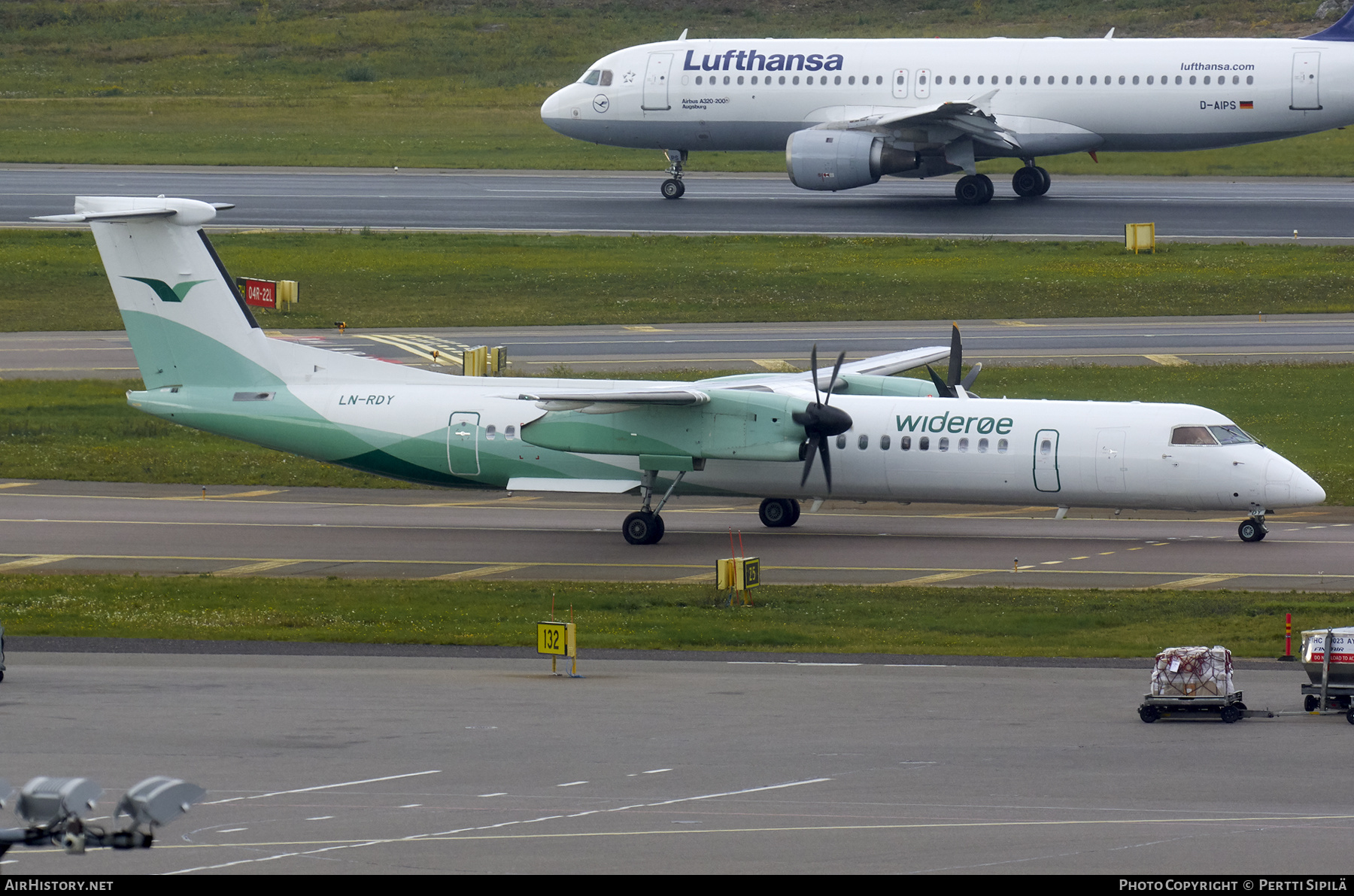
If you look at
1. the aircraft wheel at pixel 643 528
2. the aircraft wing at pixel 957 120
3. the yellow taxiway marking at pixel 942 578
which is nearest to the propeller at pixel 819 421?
the aircraft wheel at pixel 643 528

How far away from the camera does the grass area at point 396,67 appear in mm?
87000

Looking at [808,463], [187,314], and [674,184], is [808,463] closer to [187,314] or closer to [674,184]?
[187,314]

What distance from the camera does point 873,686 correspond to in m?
22.4

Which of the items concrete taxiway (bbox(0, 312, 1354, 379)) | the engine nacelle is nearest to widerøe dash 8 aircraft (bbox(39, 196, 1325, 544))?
concrete taxiway (bbox(0, 312, 1354, 379))

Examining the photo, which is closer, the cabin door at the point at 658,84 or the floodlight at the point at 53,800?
the floodlight at the point at 53,800

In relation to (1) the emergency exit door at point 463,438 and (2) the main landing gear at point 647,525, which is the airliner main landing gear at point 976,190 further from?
(1) the emergency exit door at point 463,438

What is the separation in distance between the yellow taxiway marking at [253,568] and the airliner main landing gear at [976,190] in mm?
43534

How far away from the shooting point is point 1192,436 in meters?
31.3

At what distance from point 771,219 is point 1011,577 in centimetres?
3800

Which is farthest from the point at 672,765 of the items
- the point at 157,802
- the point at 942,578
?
the point at 942,578

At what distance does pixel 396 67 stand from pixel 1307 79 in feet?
239

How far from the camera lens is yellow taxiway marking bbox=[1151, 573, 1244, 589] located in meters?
28.7

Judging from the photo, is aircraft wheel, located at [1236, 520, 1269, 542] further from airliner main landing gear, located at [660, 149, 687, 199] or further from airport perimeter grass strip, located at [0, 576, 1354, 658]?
airliner main landing gear, located at [660, 149, 687, 199]
